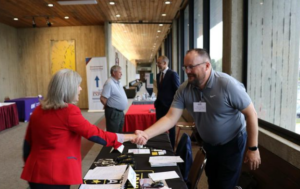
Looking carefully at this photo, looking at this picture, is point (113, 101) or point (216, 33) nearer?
point (113, 101)

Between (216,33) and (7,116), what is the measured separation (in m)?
5.55

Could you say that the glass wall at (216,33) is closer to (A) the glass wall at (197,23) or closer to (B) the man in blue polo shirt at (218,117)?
(A) the glass wall at (197,23)

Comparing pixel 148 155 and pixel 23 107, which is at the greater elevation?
pixel 148 155

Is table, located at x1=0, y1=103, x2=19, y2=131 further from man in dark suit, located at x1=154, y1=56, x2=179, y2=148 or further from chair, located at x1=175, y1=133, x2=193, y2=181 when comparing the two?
chair, located at x1=175, y1=133, x2=193, y2=181

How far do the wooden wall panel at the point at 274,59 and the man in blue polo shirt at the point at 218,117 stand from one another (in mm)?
666

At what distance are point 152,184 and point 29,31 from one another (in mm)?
9904

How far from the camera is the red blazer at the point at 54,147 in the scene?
136cm

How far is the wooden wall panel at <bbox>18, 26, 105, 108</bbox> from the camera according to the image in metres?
9.45

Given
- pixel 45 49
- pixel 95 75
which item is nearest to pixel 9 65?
pixel 45 49

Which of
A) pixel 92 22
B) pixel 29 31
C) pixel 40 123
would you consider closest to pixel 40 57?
pixel 29 31

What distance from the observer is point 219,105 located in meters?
1.78

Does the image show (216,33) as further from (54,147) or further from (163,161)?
(54,147)

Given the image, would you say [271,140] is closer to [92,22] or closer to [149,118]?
[149,118]

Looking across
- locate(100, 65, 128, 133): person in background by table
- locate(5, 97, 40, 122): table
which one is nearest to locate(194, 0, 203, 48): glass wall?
locate(100, 65, 128, 133): person in background by table
